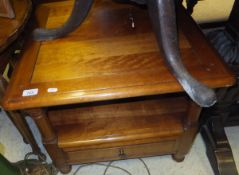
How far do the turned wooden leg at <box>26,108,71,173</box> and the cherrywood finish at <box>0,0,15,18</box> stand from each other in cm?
34

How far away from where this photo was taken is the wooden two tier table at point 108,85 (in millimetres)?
625

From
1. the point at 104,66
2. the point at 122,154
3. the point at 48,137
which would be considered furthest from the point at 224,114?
the point at 48,137

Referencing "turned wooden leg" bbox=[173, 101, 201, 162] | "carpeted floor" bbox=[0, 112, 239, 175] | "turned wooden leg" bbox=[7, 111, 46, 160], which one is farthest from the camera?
"carpeted floor" bbox=[0, 112, 239, 175]

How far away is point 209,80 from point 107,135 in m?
0.38

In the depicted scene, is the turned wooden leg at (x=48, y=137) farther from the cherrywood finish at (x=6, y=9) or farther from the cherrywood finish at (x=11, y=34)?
the cherrywood finish at (x=6, y=9)

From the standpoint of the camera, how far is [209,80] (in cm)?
62

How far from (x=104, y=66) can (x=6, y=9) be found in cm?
39

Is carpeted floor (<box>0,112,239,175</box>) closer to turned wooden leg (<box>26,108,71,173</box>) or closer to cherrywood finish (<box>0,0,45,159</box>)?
turned wooden leg (<box>26,108,71,173</box>)

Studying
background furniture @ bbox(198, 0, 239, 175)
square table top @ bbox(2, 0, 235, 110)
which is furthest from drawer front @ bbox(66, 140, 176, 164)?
square table top @ bbox(2, 0, 235, 110)

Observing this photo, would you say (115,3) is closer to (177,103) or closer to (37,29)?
(37,29)

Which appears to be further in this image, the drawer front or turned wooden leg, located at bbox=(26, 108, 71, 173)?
the drawer front

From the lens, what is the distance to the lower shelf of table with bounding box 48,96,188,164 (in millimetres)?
790

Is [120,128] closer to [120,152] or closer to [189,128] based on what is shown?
[120,152]

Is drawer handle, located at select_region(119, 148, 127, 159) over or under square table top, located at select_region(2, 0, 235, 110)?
under
